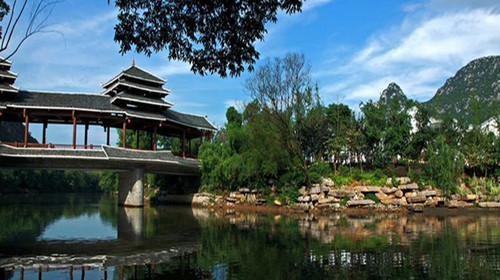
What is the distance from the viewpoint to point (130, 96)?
30.6 metres

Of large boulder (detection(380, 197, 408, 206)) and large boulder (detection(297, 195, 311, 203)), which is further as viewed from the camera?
large boulder (detection(297, 195, 311, 203))

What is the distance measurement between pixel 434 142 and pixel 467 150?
259 centimetres

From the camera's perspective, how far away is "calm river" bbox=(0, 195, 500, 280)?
912 cm

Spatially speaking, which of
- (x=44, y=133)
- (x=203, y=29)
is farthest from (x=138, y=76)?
(x=203, y=29)

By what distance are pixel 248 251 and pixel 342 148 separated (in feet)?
75.0

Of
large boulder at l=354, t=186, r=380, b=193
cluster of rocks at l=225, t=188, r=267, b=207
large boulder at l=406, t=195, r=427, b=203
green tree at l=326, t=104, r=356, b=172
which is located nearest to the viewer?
large boulder at l=406, t=195, r=427, b=203

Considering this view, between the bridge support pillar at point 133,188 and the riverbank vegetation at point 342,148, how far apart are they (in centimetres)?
536

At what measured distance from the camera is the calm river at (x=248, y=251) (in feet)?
29.9

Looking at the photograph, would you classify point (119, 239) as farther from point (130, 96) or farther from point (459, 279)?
point (130, 96)

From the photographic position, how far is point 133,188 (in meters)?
30.0

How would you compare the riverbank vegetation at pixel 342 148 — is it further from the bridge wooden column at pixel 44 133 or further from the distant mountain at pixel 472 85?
the distant mountain at pixel 472 85

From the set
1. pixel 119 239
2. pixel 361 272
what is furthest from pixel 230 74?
pixel 119 239

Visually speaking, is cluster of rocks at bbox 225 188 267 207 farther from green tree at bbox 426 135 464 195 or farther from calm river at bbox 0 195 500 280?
green tree at bbox 426 135 464 195

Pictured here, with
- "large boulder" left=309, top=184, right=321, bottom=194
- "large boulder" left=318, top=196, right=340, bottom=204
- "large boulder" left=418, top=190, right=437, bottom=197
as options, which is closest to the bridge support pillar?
"large boulder" left=309, top=184, right=321, bottom=194
